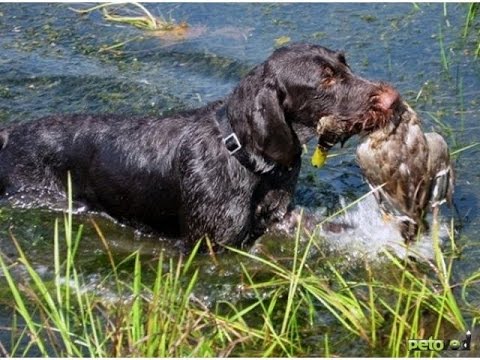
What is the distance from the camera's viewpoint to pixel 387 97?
19.8 ft

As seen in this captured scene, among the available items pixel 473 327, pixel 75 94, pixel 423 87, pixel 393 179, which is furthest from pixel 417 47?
pixel 473 327

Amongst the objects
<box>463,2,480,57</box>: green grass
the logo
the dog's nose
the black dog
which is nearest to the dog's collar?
the black dog

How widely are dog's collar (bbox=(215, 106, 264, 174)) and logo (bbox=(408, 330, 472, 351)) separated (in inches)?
66.7

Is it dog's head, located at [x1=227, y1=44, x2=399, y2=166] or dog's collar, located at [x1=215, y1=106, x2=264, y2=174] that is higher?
dog's head, located at [x1=227, y1=44, x2=399, y2=166]

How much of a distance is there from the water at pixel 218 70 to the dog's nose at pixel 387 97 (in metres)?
1.09

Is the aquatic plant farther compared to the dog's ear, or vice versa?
the aquatic plant

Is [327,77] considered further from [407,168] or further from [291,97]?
[407,168]

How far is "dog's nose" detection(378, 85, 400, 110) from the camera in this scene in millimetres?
5984

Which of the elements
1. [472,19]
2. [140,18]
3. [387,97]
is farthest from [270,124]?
[140,18]

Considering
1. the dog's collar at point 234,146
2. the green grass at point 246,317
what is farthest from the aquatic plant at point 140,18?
the green grass at point 246,317

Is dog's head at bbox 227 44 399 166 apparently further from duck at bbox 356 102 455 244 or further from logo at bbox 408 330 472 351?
logo at bbox 408 330 472 351

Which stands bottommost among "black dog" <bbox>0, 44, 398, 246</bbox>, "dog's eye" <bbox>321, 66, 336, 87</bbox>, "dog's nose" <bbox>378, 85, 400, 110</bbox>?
"black dog" <bbox>0, 44, 398, 246</bbox>

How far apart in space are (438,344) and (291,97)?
72.6 inches

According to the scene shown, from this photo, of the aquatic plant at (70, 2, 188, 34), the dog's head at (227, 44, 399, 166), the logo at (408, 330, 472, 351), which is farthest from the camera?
the aquatic plant at (70, 2, 188, 34)
